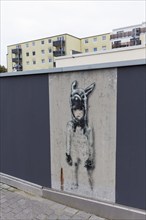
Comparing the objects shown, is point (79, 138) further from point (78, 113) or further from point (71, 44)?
point (71, 44)

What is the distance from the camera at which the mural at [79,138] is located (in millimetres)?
2391

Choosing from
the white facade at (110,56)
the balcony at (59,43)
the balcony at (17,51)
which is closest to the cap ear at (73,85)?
the white facade at (110,56)

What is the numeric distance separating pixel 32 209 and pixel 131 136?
5.14ft

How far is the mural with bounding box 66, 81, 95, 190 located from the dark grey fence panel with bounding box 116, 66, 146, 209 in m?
0.35

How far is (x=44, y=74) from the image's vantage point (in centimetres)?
270

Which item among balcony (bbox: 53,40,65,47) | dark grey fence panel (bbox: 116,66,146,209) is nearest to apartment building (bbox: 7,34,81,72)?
balcony (bbox: 53,40,65,47)

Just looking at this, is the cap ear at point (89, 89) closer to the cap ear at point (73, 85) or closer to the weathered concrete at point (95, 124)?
the weathered concrete at point (95, 124)

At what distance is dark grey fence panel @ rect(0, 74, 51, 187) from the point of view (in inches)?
111

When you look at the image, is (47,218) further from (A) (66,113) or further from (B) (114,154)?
(A) (66,113)

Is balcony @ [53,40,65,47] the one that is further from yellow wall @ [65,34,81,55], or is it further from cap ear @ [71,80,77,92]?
cap ear @ [71,80,77,92]

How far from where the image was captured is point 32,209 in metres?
2.59

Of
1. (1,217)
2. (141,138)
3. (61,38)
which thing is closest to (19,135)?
Result: (1,217)

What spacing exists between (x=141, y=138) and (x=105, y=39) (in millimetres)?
48928

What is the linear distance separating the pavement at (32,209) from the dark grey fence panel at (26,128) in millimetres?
252
